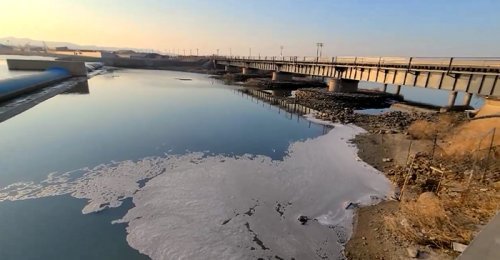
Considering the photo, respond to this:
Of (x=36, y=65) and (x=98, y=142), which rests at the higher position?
(x=36, y=65)

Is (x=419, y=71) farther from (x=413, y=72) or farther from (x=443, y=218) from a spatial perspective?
(x=443, y=218)

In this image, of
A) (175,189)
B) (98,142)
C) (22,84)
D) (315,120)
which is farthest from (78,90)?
(175,189)

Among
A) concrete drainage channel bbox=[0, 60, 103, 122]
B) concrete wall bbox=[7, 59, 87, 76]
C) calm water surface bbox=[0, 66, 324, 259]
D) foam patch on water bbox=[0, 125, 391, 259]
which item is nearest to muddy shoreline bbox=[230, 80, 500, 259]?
foam patch on water bbox=[0, 125, 391, 259]

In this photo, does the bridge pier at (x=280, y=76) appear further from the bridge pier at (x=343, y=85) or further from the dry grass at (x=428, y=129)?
the dry grass at (x=428, y=129)

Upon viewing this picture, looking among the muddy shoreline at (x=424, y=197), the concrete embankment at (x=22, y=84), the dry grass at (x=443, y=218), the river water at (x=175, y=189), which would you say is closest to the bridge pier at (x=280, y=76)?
the river water at (x=175, y=189)

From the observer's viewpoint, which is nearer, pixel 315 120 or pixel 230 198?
pixel 230 198

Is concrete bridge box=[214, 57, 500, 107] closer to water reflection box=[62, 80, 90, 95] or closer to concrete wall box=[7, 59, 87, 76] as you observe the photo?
water reflection box=[62, 80, 90, 95]

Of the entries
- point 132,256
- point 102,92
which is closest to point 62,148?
point 132,256
